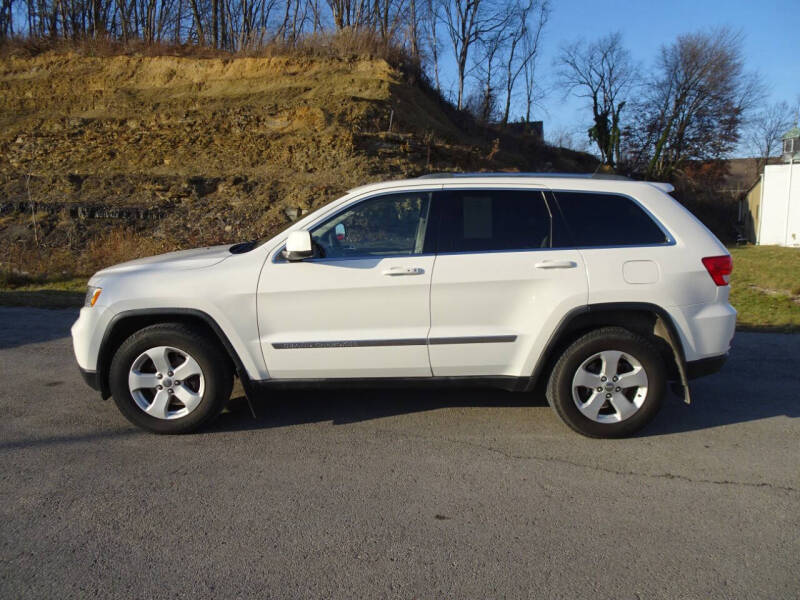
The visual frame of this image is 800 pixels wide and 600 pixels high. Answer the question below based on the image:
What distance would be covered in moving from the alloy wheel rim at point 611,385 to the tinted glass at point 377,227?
5.10 ft

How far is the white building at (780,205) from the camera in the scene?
27.7 meters

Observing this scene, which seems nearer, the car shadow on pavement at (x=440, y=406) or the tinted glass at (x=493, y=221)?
the tinted glass at (x=493, y=221)

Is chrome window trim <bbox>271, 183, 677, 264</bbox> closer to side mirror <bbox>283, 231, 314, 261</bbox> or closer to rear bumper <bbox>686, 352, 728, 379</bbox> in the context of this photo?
side mirror <bbox>283, 231, 314, 261</bbox>

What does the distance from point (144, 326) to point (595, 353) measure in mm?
3358

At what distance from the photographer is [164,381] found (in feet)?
15.2

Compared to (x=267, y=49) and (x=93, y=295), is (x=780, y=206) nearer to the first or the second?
(x=267, y=49)

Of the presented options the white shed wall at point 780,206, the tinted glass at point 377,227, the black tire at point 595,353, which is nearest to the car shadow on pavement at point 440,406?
the black tire at point 595,353

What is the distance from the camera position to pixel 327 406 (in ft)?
17.7

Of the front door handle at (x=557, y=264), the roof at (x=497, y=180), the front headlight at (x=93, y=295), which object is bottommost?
the front headlight at (x=93, y=295)

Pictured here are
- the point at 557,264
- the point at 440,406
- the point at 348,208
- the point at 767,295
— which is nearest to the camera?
the point at 557,264

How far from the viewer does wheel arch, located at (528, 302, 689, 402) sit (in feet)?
14.8

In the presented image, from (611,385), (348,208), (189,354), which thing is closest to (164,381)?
(189,354)

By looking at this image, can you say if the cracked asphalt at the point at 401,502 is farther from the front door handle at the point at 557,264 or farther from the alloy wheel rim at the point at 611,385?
the front door handle at the point at 557,264

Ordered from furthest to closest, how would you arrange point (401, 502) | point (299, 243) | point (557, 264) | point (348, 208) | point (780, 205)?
point (780, 205), point (348, 208), point (557, 264), point (299, 243), point (401, 502)
